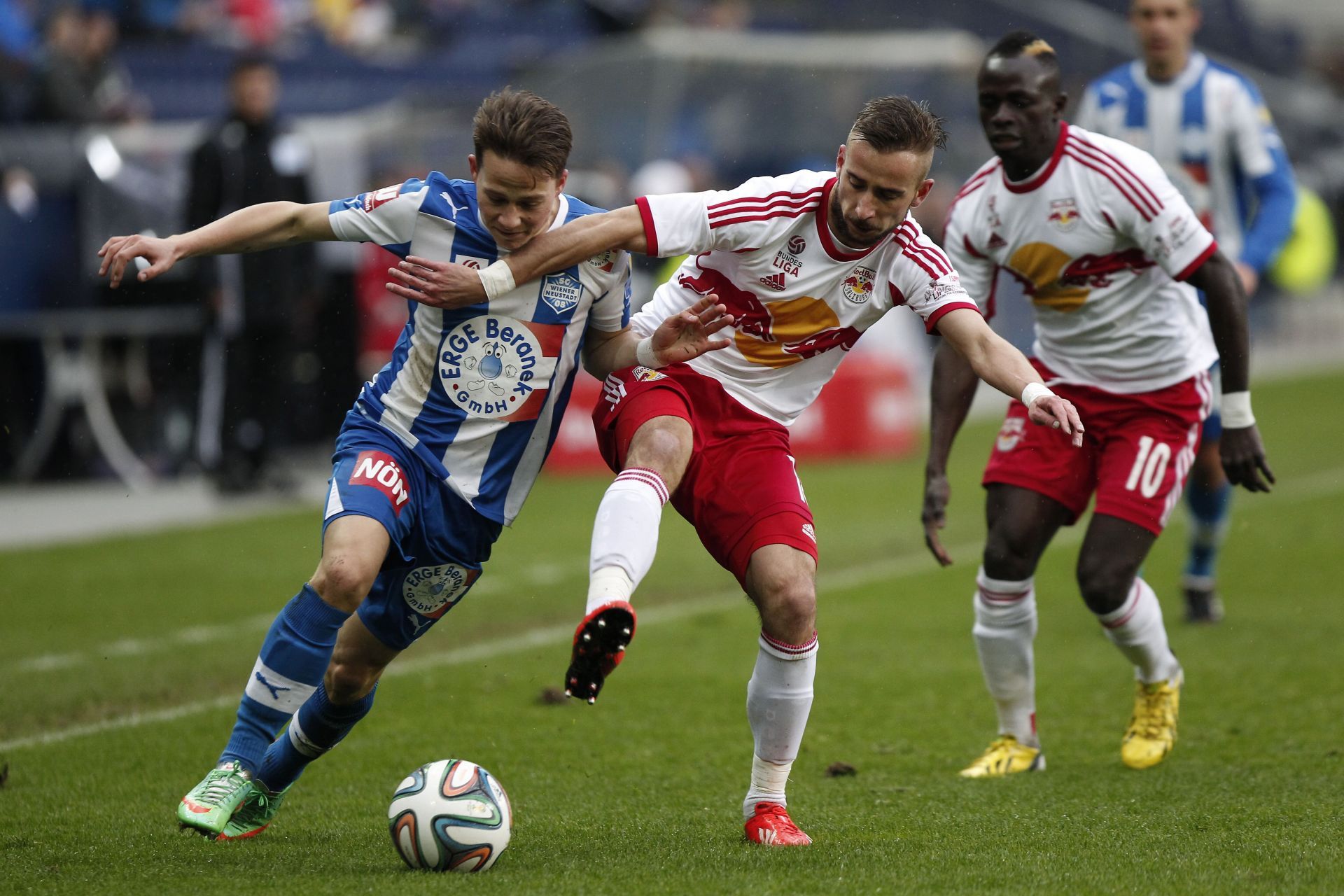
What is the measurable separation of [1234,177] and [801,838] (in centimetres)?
425

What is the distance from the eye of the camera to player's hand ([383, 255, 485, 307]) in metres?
4.36

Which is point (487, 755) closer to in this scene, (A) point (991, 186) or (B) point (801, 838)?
(B) point (801, 838)

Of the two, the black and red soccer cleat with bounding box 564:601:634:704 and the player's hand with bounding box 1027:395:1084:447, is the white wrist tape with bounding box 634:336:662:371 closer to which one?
the black and red soccer cleat with bounding box 564:601:634:704

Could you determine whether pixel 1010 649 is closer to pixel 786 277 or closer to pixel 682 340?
pixel 786 277

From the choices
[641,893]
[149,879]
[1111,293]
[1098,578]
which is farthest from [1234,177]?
[149,879]

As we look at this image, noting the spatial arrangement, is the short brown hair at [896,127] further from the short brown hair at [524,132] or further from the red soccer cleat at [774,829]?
the red soccer cleat at [774,829]

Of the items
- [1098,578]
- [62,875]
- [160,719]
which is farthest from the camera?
[160,719]

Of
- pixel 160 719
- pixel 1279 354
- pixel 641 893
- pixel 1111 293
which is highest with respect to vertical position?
pixel 1111 293

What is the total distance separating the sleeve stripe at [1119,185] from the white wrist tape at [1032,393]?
123cm

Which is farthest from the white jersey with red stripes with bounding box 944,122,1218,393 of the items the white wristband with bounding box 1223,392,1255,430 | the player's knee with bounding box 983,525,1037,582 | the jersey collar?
the player's knee with bounding box 983,525,1037,582

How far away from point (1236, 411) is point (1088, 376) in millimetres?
575

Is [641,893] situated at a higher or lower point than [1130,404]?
lower

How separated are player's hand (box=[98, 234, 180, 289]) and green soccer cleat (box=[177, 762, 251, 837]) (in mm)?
1321

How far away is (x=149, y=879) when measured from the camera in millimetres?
3996
